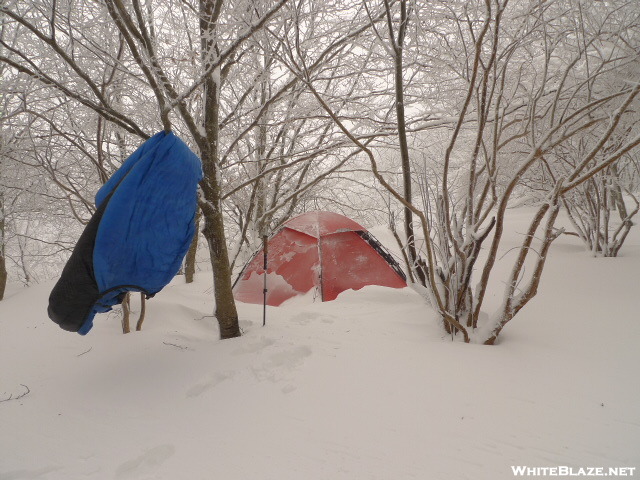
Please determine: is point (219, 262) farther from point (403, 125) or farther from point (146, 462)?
point (403, 125)

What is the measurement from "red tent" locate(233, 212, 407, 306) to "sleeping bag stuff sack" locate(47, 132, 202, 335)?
235 cm

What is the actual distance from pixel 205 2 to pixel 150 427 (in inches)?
103

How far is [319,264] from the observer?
4160 millimetres

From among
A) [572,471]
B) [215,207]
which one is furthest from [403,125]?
[572,471]

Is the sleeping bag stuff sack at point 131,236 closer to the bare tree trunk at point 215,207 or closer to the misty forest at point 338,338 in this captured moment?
the misty forest at point 338,338

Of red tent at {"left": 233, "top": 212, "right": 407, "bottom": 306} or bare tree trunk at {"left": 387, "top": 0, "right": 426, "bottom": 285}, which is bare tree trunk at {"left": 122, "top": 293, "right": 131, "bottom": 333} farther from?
bare tree trunk at {"left": 387, "top": 0, "right": 426, "bottom": 285}

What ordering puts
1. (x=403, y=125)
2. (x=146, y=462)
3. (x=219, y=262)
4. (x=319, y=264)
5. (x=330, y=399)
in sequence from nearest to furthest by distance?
(x=146, y=462) → (x=330, y=399) → (x=403, y=125) → (x=219, y=262) → (x=319, y=264)

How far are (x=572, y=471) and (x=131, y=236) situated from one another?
2156 millimetres

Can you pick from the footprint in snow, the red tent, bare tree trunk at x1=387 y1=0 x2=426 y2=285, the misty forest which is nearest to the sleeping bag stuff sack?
the misty forest

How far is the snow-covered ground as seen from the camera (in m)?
1.28

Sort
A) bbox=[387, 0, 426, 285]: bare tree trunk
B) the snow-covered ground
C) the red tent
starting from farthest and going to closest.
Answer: the red tent, bbox=[387, 0, 426, 285]: bare tree trunk, the snow-covered ground

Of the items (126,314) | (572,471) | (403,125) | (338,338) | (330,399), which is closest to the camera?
(572,471)

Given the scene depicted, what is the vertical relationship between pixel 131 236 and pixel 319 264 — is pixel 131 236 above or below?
above

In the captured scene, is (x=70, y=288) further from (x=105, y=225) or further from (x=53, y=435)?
(x=53, y=435)
